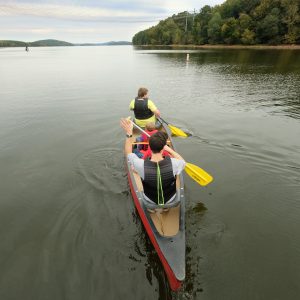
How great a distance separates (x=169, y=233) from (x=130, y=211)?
79.2 inches

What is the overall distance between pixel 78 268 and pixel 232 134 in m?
9.14

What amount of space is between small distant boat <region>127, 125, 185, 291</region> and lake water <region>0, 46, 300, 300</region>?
0.59 meters

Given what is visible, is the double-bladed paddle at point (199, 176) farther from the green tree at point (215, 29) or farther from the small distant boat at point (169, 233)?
the green tree at point (215, 29)

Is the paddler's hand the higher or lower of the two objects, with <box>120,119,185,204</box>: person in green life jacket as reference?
lower

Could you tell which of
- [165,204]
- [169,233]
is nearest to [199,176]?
[165,204]

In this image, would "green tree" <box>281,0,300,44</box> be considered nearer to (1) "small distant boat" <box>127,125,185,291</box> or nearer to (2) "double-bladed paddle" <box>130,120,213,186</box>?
(2) "double-bladed paddle" <box>130,120,213,186</box>

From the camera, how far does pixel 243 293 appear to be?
4.79 metres

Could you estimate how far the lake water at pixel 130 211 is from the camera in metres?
5.02

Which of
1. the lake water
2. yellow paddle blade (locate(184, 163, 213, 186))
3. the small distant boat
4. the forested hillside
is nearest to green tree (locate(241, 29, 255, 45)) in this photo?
the forested hillside

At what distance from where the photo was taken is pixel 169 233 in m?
5.18

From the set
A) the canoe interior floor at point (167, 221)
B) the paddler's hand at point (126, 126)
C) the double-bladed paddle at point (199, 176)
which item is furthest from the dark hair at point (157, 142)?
the paddler's hand at point (126, 126)

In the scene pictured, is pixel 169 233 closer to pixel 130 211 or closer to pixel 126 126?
pixel 130 211

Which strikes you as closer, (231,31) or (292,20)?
(292,20)

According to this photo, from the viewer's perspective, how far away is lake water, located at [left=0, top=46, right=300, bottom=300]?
16.5 feet
